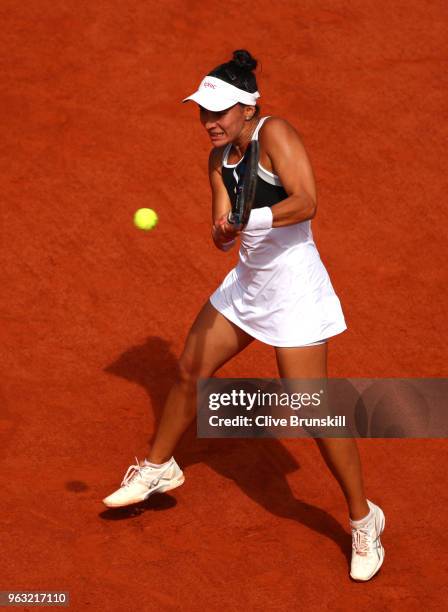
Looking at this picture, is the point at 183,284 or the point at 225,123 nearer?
the point at 225,123

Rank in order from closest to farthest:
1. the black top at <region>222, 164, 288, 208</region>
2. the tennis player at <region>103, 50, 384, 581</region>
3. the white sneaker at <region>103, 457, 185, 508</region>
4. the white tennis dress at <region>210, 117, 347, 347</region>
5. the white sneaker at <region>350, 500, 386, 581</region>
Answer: the tennis player at <region>103, 50, 384, 581</region> → the black top at <region>222, 164, 288, 208</region> → the white tennis dress at <region>210, 117, 347, 347</region> → the white sneaker at <region>350, 500, 386, 581</region> → the white sneaker at <region>103, 457, 185, 508</region>

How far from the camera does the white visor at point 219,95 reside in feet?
16.4

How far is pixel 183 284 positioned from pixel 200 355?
84.2 inches

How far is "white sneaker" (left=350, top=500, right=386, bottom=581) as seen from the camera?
211 inches

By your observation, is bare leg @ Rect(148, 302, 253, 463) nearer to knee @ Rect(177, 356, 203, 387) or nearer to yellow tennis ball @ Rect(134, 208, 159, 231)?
knee @ Rect(177, 356, 203, 387)

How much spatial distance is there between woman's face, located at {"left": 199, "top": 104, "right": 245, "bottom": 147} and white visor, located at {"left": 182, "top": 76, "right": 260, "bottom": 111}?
0.11 ft

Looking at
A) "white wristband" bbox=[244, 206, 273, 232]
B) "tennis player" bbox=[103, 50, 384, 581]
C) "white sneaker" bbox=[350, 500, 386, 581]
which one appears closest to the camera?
"white wristband" bbox=[244, 206, 273, 232]

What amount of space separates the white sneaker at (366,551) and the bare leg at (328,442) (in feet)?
0.50

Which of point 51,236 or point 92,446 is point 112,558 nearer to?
point 92,446

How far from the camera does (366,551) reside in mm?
5371

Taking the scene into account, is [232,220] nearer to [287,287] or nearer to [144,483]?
[287,287]

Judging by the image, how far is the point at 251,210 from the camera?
482 centimetres

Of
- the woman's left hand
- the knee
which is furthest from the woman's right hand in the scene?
the knee

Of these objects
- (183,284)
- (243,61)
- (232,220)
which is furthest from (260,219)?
(183,284)
